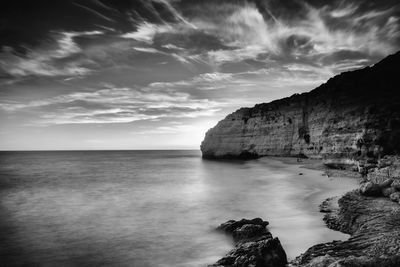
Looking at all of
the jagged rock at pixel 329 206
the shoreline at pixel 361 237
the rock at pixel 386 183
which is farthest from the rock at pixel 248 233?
the rock at pixel 386 183

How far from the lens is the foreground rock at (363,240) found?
15.8 feet

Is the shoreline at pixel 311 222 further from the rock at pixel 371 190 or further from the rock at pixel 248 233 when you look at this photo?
the rock at pixel 371 190

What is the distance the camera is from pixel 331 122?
31.1 meters

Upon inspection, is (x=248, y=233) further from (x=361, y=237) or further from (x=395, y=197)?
(x=395, y=197)

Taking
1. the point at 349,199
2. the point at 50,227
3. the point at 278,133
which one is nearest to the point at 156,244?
the point at 50,227

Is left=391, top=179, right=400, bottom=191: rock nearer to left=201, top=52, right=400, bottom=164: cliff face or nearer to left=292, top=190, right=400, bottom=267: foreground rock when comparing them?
left=292, top=190, right=400, bottom=267: foreground rock

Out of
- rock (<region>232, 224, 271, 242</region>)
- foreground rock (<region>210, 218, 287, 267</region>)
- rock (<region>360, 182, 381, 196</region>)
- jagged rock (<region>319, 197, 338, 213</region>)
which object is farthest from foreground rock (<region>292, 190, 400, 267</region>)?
rock (<region>232, 224, 271, 242</region>)

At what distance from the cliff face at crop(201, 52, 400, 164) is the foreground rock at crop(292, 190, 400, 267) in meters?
14.3

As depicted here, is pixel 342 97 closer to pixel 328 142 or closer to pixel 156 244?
pixel 328 142

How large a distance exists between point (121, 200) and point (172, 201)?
4.05 m

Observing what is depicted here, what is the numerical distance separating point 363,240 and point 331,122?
1100 inches

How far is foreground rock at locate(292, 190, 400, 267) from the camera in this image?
4816mm

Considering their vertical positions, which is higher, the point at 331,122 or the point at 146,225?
the point at 331,122

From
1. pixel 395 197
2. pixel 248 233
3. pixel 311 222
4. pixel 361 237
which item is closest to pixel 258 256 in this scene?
pixel 361 237
